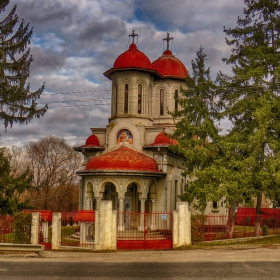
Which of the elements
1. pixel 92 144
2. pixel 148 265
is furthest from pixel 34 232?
pixel 92 144

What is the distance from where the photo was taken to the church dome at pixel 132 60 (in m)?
32.9

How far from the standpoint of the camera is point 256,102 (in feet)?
78.8

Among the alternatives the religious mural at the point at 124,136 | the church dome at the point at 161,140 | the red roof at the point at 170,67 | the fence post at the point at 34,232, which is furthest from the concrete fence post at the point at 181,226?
the red roof at the point at 170,67

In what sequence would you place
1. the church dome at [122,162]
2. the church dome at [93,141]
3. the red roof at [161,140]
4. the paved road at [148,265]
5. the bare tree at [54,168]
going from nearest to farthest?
1. the paved road at [148,265]
2. the church dome at [122,162]
3. the red roof at [161,140]
4. the church dome at [93,141]
5. the bare tree at [54,168]

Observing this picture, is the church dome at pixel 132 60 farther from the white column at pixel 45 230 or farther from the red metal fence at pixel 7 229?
the red metal fence at pixel 7 229

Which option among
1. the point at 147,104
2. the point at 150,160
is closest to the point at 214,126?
the point at 150,160

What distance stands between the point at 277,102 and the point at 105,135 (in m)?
13.1

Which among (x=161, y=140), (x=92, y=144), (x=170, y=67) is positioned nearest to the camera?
(x=161, y=140)

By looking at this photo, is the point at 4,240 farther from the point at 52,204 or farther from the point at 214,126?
the point at 52,204

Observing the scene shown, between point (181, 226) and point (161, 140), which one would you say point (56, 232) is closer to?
point (181, 226)

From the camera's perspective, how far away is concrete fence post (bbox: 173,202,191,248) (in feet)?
70.6

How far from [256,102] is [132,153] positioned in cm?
895

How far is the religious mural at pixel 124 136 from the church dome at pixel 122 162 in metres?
1.77

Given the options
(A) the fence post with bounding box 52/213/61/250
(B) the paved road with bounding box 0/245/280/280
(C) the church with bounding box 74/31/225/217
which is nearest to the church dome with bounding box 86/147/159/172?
(C) the church with bounding box 74/31/225/217
